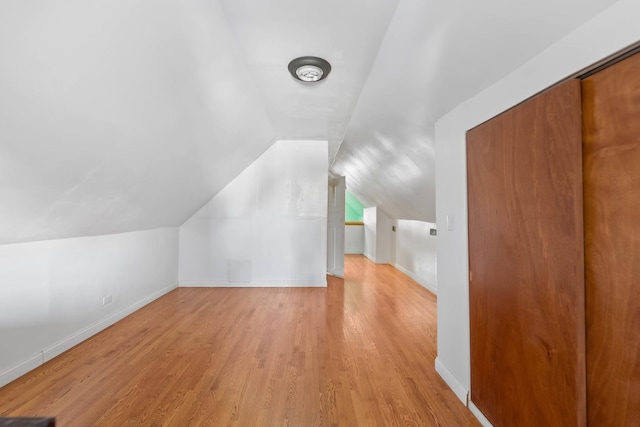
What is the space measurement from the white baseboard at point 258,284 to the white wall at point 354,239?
144 inches

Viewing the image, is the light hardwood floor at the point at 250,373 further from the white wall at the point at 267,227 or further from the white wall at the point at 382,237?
the white wall at the point at 382,237

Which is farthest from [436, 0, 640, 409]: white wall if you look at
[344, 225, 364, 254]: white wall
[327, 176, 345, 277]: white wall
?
[344, 225, 364, 254]: white wall

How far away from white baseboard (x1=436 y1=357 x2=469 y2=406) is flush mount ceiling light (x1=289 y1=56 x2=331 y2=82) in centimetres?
239

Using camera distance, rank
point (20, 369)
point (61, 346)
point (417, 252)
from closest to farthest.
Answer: point (20, 369)
point (61, 346)
point (417, 252)

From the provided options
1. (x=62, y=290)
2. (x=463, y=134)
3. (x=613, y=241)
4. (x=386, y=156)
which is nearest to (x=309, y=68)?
(x=463, y=134)

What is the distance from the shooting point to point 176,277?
464cm

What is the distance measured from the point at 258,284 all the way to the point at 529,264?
157 inches

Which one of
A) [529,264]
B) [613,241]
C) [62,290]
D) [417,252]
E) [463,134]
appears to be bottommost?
[62,290]

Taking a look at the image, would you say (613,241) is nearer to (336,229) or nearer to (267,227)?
(267,227)

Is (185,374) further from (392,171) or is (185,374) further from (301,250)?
(392,171)

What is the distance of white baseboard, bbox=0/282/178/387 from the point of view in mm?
2047

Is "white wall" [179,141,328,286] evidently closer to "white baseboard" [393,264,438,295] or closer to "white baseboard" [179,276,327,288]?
"white baseboard" [179,276,327,288]

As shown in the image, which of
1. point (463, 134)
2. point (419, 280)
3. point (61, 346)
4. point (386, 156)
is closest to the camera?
point (463, 134)

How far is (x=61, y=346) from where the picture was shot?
2.46 metres
